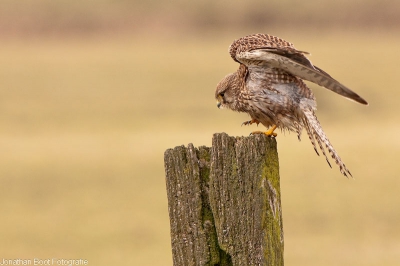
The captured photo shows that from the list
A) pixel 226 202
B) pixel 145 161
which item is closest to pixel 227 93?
pixel 226 202

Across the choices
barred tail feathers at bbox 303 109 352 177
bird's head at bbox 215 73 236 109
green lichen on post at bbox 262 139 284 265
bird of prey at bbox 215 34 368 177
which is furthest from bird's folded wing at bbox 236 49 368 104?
green lichen on post at bbox 262 139 284 265

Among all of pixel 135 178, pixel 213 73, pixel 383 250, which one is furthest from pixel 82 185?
pixel 213 73

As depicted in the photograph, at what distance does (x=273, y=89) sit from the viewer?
207 inches

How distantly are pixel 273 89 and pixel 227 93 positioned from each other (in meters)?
0.64

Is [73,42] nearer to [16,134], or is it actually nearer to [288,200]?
[16,134]

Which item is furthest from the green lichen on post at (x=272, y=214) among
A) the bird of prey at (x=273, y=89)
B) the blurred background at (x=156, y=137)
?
the blurred background at (x=156, y=137)

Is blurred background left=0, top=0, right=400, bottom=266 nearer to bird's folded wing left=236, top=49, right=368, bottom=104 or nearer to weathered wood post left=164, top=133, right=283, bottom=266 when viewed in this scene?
bird's folded wing left=236, top=49, right=368, bottom=104

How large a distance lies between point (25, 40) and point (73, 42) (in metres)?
2.59

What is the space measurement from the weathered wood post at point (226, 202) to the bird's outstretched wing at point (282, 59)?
846 mm

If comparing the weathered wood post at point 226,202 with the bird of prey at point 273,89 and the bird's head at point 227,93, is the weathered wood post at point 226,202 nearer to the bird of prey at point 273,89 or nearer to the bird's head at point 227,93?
the bird of prey at point 273,89

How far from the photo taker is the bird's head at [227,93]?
5.76 meters

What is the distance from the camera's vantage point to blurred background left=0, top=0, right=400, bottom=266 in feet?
37.8

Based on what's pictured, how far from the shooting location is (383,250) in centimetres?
1074

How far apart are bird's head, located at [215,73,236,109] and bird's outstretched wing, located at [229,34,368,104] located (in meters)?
0.51
